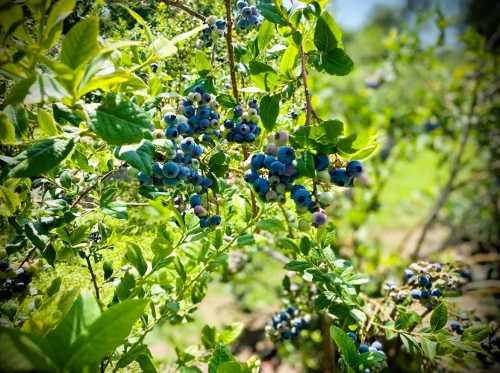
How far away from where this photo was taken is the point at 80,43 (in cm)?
48

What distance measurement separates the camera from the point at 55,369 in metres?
0.43

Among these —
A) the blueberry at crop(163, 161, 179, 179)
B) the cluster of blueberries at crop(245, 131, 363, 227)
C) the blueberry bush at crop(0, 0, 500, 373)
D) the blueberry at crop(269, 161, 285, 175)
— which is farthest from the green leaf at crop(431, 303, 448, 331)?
the blueberry at crop(163, 161, 179, 179)

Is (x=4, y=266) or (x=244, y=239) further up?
(x=244, y=239)

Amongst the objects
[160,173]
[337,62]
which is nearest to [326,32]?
[337,62]

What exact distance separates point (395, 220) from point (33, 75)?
416cm

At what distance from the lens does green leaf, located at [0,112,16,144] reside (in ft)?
1.74

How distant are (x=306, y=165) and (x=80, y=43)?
0.36m

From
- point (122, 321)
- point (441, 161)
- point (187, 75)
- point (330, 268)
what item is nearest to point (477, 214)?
point (441, 161)

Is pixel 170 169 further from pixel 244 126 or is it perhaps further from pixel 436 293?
pixel 436 293

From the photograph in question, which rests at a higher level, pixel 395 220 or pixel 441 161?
pixel 441 161

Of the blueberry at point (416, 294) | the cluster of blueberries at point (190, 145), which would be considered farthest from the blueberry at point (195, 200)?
the blueberry at point (416, 294)

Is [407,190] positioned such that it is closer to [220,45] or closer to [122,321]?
[220,45]

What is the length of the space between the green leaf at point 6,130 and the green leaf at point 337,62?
516 millimetres

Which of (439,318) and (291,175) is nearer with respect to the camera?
(291,175)
